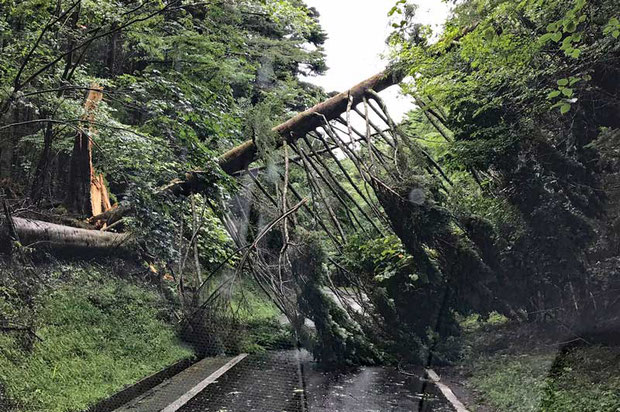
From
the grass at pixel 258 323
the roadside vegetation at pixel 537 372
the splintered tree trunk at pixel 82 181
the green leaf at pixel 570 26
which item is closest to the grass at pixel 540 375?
the roadside vegetation at pixel 537 372

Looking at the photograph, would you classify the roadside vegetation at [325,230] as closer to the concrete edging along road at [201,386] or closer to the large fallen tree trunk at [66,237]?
the large fallen tree trunk at [66,237]

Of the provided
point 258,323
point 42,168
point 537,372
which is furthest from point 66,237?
point 537,372

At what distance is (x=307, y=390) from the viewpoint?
284 inches

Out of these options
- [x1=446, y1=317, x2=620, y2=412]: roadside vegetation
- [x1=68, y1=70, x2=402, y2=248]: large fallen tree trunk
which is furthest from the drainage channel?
[x1=68, y1=70, x2=402, y2=248]: large fallen tree trunk

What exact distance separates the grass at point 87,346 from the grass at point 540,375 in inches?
190

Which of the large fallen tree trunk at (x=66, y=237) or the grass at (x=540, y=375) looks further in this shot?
the large fallen tree trunk at (x=66, y=237)

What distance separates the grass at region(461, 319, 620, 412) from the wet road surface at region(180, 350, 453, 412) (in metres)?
0.79

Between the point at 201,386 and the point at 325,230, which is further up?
the point at 325,230

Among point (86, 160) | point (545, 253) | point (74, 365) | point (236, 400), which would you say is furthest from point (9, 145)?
point (545, 253)

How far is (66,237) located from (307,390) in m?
5.23

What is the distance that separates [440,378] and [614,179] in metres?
4.03

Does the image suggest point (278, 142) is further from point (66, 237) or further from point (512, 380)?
point (512, 380)

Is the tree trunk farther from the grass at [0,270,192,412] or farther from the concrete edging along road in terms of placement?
the concrete edging along road

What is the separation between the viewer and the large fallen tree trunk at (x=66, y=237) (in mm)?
8180
